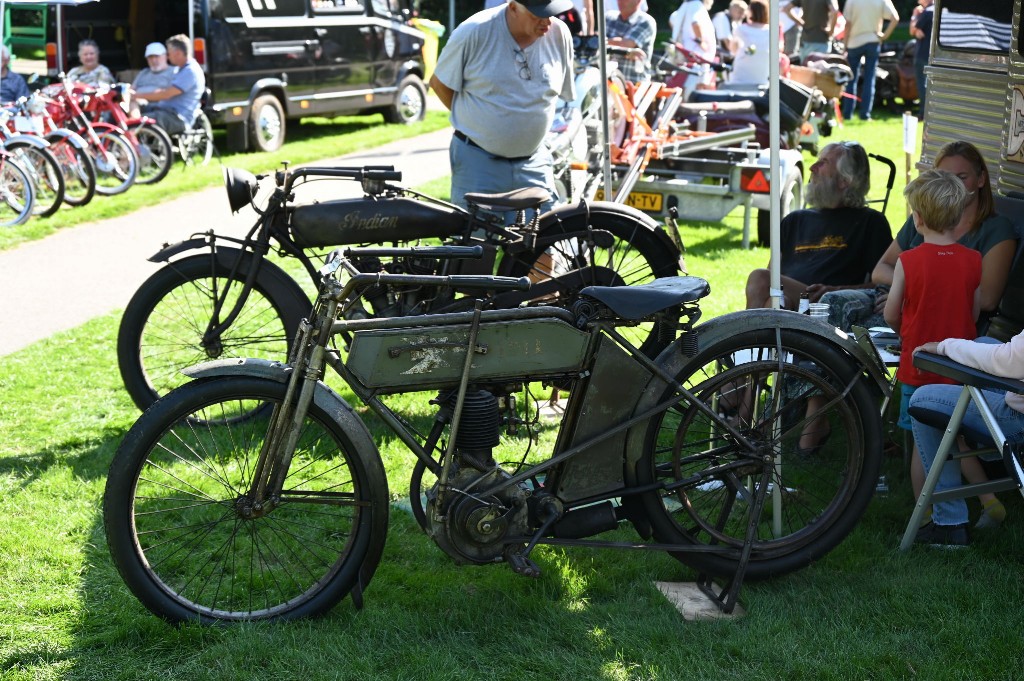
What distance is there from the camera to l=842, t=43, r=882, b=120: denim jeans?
1794cm

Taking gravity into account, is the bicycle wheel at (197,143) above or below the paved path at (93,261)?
above

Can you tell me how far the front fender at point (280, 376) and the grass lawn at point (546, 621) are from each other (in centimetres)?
63

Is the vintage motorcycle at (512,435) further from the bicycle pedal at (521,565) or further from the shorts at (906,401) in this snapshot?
the shorts at (906,401)

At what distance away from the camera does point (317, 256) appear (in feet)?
17.1

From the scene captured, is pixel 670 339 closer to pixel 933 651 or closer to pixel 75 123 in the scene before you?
pixel 933 651

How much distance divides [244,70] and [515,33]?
8.61 meters

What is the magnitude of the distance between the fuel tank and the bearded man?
1.52m

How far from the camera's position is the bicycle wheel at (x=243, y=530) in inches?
132

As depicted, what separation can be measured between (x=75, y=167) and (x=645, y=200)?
17.5 ft

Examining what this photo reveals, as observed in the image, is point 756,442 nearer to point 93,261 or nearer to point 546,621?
point 546,621

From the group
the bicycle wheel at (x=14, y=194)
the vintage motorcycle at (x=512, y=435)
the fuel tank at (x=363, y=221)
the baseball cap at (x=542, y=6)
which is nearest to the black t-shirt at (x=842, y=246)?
the vintage motorcycle at (x=512, y=435)

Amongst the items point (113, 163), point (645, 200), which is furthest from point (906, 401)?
point (113, 163)

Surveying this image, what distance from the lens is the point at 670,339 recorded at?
3934 millimetres

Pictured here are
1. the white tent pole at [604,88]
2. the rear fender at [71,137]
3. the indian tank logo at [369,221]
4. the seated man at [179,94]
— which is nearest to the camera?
the indian tank logo at [369,221]
